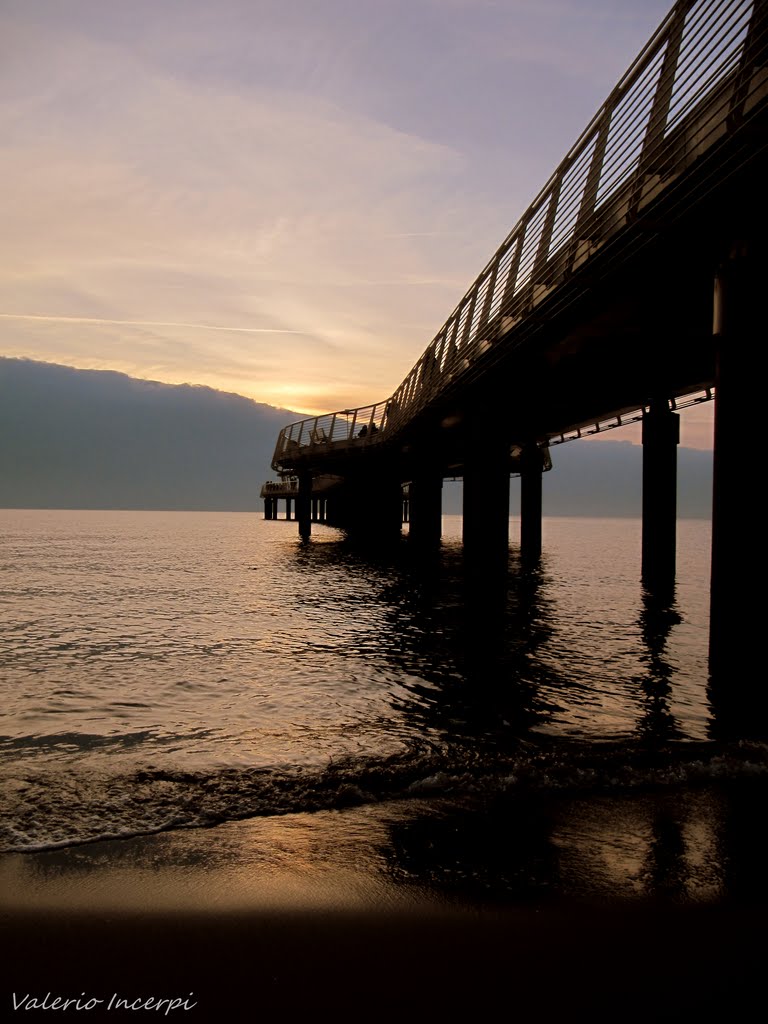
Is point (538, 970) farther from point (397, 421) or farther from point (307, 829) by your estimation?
point (397, 421)

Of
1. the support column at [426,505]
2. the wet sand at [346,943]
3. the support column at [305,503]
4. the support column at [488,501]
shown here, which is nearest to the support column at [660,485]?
the support column at [488,501]

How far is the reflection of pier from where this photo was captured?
7957 millimetres

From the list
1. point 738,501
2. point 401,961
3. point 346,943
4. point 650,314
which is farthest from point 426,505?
point 401,961

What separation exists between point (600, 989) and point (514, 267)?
14418mm

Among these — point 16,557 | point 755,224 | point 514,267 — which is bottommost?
point 16,557

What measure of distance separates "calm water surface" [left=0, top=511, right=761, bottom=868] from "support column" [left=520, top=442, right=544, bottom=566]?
19.6 m

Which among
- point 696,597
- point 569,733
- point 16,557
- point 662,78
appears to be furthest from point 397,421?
point 569,733

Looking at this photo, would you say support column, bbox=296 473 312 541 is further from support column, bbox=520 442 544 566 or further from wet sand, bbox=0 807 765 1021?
wet sand, bbox=0 807 765 1021

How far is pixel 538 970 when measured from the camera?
3088 millimetres

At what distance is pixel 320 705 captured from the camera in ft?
28.2

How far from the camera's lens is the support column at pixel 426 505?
115 feet

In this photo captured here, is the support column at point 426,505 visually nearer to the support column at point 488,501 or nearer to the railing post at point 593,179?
the support column at point 488,501

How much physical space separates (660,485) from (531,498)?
58.9 feet

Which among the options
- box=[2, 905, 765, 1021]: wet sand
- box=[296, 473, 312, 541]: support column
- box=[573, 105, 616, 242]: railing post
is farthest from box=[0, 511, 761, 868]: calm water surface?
box=[296, 473, 312, 541]: support column
